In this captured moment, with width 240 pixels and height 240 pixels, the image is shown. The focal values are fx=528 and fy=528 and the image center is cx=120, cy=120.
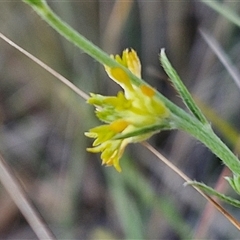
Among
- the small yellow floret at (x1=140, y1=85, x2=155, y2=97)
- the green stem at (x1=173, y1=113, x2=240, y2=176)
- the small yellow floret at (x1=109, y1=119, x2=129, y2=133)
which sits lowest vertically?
the green stem at (x1=173, y1=113, x2=240, y2=176)

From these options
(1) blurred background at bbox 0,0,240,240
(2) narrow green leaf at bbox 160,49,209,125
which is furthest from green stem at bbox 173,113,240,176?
(1) blurred background at bbox 0,0,240,240

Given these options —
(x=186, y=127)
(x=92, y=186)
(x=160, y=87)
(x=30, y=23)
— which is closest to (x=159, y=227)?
(x=92, y=186)

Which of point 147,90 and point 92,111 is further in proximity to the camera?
point 92,111

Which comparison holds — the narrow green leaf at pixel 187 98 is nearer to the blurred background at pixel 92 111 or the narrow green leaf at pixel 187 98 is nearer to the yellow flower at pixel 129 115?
the yellow flower at pixel 129 115

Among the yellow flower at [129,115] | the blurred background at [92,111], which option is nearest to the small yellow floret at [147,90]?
the yellow flower at [129,115]

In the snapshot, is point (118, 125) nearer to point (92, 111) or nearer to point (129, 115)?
point (129, 115)

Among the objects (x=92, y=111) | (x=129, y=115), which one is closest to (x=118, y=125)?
(x=129, y=115)

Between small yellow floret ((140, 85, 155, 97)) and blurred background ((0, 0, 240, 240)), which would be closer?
small yellow floret ((140, 85, 155, 97))

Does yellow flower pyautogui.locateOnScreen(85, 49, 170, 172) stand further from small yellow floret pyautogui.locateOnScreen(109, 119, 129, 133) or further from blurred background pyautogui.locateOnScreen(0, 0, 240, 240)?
blurred background pyautogui.locateOnScreen(0, 0, 240, 240)

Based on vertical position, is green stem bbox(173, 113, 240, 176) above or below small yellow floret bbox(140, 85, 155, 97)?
below
